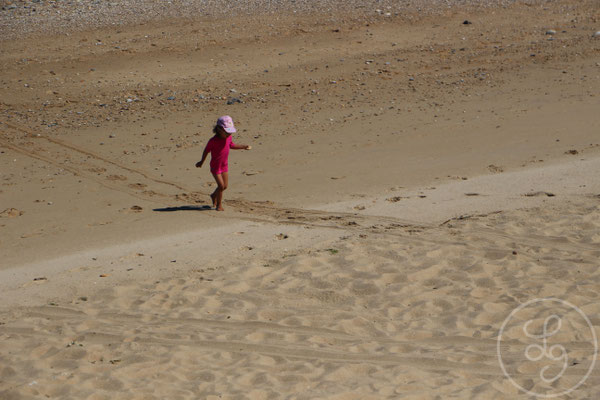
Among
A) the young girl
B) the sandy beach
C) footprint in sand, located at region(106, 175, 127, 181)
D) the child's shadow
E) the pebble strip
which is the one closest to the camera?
the sandy beach

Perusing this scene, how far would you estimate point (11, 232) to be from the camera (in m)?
9.01

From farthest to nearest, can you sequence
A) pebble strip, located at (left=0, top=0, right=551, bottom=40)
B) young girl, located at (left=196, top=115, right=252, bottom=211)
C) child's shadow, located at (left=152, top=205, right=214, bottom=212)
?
pebble strip, located at (left=0, top=0, right=551, bottom=40) < child's shadow, located at (left=152, top=205, right=214, bottom=212) < young girl, located at (left=196, top=115, right=252, bottom=211)

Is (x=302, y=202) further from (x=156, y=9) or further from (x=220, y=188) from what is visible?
(x=156, y=9)

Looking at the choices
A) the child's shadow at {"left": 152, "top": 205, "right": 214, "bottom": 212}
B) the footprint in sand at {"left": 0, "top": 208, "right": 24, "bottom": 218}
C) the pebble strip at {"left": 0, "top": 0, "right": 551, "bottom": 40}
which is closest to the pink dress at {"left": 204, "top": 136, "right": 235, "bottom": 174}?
the child's shadow at {"left": 152, "top": 205, "right": 214, "bottom": 212}

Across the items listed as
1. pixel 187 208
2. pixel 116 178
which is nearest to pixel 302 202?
pixel 187 208

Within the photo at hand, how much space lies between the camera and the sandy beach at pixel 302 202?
5504 millimetres

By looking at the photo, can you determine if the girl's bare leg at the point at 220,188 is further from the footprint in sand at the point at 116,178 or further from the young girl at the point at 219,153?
the footprint in sand at the point at 116,178

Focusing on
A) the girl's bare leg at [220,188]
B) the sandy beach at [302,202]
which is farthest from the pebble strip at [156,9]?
the girl's bare leg at [220,188]

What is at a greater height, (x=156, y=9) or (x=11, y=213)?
(x=156, y=9)

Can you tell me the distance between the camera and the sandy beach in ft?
18.1

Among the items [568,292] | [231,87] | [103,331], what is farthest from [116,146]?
[568,292]

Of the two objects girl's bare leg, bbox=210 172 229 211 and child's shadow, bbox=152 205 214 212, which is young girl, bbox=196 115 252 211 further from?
child's shadow, bbox=152 205 214 212

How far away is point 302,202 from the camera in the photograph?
Answer: 32.1 feet

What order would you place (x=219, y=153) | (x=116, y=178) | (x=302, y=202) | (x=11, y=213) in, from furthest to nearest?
(x=116, y=178) → (x=302, y=202) → (x=11, y=213) → (x=219, y=153)
